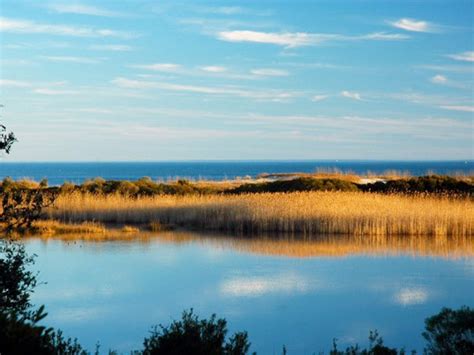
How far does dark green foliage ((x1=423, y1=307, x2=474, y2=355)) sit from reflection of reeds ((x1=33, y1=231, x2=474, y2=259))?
457 inches

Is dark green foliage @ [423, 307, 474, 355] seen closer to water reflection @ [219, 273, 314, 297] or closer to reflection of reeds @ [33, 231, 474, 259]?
water reflection @ [219, 273, 314, 297]

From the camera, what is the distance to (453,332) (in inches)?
278

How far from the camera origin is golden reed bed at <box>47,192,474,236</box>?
22.9 m

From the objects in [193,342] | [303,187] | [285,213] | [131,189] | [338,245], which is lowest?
[338,245]

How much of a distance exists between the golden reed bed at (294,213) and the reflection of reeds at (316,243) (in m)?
0.79

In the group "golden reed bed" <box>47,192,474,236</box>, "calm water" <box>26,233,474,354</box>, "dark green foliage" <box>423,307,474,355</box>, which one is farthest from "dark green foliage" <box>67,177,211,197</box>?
"dark green foliage" <box>423,307,474,355</box>

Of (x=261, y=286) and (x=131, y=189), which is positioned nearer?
(x=261, y=286)

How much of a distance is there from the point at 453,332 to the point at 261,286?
7.76 meters

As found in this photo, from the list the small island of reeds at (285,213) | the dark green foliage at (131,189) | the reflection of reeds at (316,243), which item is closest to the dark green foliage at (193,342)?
the reflection of reeds at (316,243)

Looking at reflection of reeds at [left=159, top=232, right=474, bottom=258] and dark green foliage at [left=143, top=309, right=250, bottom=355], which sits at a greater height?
dark green foliage at [left=143, top=309, right=250, bottom=355]

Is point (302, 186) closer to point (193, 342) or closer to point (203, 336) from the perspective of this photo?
point (203, 336)

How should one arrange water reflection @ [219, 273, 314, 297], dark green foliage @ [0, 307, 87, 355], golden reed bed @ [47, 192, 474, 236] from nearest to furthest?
dark green foliage @ [0, 307, 87, 355]
water reflection @ [219, 273, 314, 297]
golden reed bed @ [47, 192, 474, 236]

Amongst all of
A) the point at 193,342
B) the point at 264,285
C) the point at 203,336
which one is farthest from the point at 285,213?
the point at 193,342

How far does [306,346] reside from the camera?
10555mm
